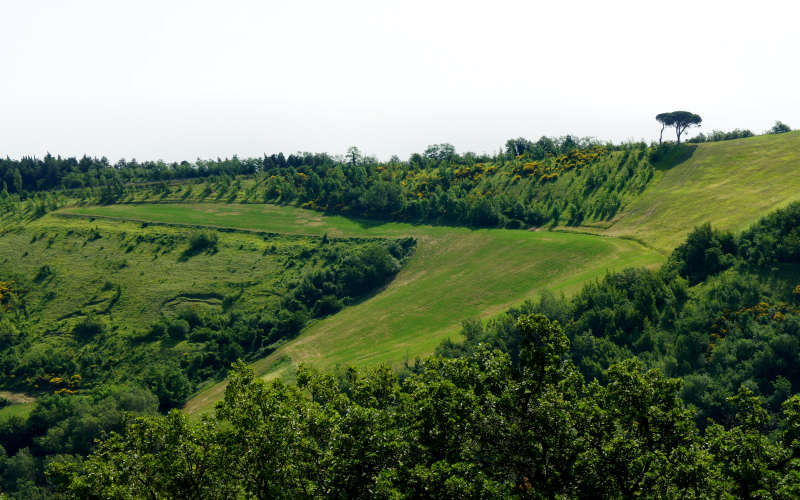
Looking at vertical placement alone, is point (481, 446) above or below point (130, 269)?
below

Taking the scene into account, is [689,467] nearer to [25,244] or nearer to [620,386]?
[620,386]

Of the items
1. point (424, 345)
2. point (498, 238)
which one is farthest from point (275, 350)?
point (498, 238)

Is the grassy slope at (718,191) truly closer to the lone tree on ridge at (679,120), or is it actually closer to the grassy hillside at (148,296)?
the lone tree on ridge at (679,120)

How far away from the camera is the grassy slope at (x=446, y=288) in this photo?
100812 mm

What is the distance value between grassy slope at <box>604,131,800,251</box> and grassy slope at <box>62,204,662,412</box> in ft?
31.8

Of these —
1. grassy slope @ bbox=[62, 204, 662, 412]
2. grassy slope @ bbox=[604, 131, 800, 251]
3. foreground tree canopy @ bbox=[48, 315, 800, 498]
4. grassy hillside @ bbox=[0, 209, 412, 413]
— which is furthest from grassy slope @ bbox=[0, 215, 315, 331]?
foreground tree canopy @ bbox=[48, 315, 800, 498]

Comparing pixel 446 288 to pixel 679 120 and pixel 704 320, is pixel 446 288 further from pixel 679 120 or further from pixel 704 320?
pixel 679 120

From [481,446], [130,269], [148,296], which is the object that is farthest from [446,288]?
[130,269]

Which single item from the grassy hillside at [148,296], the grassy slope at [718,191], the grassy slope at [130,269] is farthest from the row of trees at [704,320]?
the grassy slope at [130,269]

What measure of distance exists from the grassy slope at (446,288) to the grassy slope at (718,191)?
9.70 meters

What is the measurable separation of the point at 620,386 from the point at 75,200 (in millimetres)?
225656

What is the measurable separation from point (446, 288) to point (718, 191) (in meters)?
71.8

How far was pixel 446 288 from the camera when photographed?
118375 mm

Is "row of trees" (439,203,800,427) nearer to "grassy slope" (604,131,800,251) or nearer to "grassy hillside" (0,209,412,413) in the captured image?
"grassy slope" (604,131,800,251)
